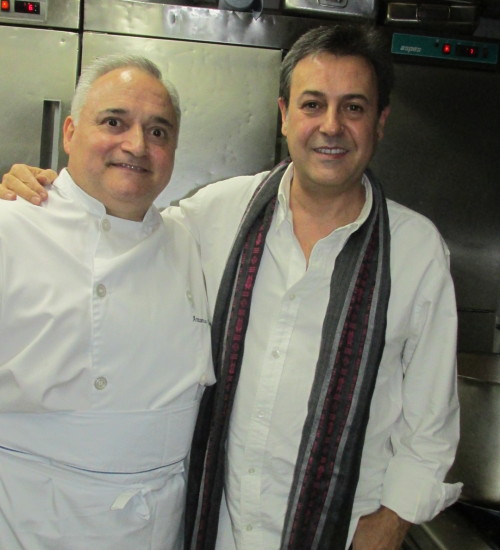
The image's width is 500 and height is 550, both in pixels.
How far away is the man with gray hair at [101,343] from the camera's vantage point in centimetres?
100

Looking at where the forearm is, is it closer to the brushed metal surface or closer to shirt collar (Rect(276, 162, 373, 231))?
shirt collar (Rect(276, 162, 373, 231))

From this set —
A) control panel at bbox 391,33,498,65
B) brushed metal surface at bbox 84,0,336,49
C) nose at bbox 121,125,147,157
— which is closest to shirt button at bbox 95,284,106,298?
nose at bbox 121,125,147,157

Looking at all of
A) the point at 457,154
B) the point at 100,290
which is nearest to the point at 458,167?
the point at 457,154

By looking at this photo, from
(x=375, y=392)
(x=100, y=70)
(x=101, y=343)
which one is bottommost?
(x=375, y=392)

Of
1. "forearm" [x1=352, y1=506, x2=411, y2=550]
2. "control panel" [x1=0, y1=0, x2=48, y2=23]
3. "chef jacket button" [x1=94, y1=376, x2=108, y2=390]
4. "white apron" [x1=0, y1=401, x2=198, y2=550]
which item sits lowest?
"forearm" [x1=352, y1=506, x2=411, y2=550]

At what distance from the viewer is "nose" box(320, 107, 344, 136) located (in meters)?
1.19

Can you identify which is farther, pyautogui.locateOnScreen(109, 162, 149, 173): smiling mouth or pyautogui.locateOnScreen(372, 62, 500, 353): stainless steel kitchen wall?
pyautogui.locateOnScreen(372, 62, 500, 353): stainless steel kitchen wall

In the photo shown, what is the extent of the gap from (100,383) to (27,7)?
4.42 feet

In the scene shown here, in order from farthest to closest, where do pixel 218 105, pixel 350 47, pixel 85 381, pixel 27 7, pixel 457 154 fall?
1. pixel 457 154
2. pixel 218 105
3. pixel 27 7
4. pixel 350 47
5. pixel 85 381

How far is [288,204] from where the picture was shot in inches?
52.0

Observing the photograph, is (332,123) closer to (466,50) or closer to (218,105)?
(218,105)

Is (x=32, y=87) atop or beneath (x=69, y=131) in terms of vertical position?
atop

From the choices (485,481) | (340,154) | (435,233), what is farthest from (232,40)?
(485,481)

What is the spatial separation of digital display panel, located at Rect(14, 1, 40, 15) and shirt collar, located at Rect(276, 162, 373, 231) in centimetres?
104
